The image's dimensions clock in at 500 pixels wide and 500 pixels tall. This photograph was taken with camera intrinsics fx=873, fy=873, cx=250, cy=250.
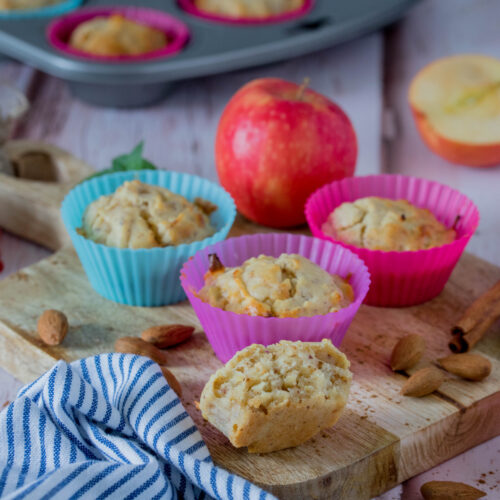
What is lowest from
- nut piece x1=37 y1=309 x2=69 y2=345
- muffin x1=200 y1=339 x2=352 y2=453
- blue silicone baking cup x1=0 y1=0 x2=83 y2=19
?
nut piece x1=37 y1=309 x2=69 y2=345

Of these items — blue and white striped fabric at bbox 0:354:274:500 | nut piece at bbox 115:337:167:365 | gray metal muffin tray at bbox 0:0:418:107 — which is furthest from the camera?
gray metal muffin tray at bbox 0:0:418:107

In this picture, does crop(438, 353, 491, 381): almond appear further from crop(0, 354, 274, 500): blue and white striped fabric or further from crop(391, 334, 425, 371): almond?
crop(0, 354, 274, 500): blue and white striped fabric

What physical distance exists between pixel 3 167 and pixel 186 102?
1037 millimetres

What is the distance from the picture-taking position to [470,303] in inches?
89.3

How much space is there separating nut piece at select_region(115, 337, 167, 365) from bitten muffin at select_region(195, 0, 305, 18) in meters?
1.99

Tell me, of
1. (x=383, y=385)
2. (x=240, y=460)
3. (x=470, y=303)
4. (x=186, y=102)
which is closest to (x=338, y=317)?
(x=383, y=385)

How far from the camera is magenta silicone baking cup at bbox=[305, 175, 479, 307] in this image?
2.14 meters

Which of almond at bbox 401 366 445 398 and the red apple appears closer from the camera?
almond at bbox 401 366 445 398

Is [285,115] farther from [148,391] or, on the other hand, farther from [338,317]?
[148,391]

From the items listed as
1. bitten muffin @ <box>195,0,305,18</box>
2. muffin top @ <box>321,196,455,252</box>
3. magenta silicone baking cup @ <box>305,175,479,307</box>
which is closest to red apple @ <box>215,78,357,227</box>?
magenta silicone baking cup @ <box>305,175,479,307</box>

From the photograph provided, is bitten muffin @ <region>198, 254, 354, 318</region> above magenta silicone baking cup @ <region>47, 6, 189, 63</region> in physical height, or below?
below

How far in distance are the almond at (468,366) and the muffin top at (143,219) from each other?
70cm

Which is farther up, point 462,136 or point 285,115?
point 285,115

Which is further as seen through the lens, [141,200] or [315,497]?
[141,200]
